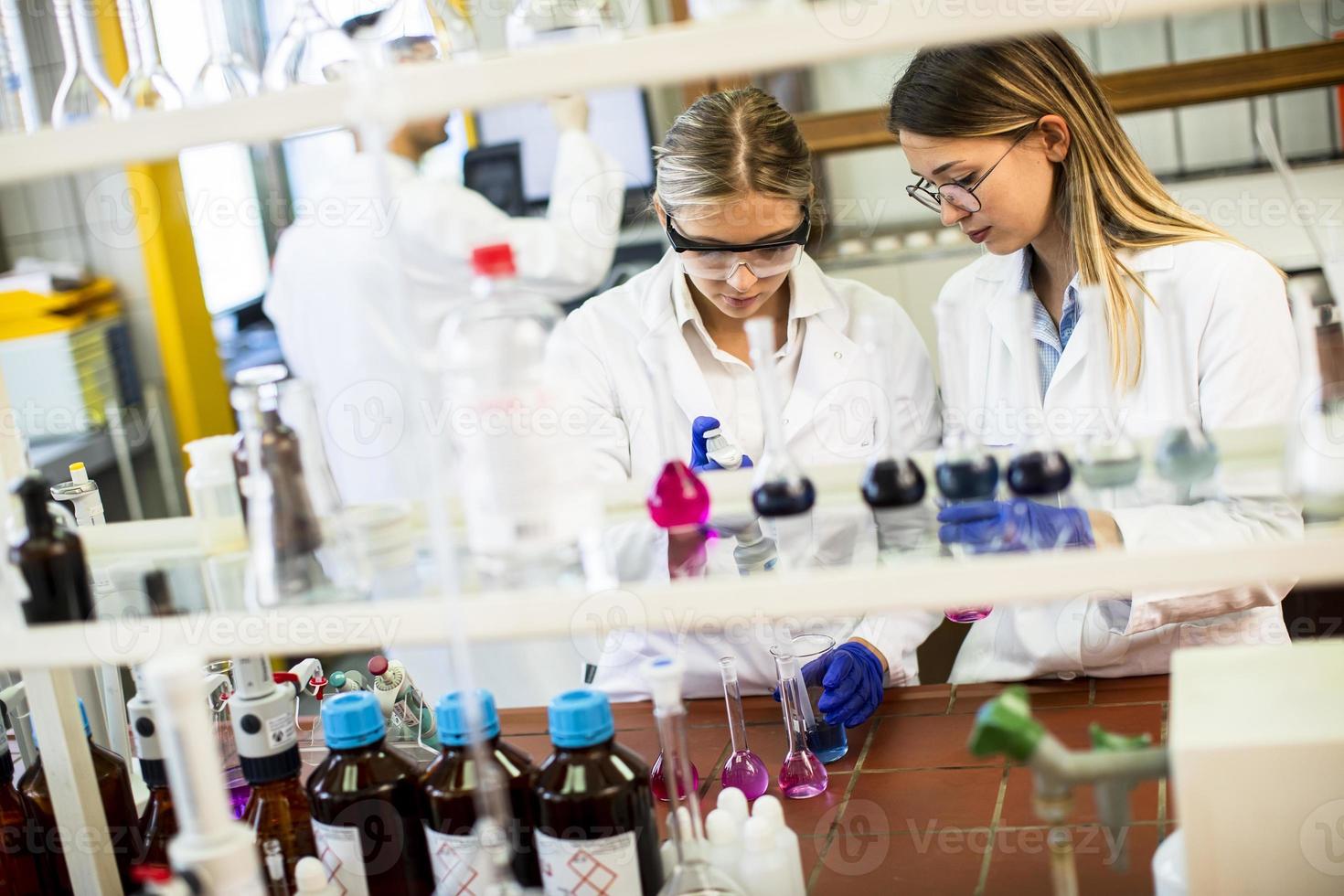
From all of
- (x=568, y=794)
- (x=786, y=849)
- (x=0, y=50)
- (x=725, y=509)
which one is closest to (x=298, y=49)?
(x=0, y=50)

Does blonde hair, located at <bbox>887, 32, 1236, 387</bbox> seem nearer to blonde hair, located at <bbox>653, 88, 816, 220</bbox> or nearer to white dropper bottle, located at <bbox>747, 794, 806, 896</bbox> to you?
blonde hair, located at <bbox>653, 88, 816, 220</bbox>

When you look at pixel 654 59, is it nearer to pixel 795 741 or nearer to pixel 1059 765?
pixel 1059 765

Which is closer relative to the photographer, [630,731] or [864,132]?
[630,731]

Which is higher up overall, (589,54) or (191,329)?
(589,54)

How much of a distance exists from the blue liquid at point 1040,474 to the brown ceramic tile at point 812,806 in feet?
1.51

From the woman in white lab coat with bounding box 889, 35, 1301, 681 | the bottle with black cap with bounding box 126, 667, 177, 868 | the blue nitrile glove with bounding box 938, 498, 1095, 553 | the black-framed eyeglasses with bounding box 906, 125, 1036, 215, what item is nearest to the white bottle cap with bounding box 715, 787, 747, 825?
the blue nitrile glove with bounding box 938, 498, 1095, 553

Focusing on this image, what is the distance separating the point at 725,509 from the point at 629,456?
2.83 ft

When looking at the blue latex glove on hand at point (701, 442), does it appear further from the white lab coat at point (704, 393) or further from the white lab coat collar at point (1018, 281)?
the white lab coat collar at point (1018, 281)

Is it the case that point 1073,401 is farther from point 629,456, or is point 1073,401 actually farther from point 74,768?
point 74,768

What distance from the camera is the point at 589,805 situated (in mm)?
1092

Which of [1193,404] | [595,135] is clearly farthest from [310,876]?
[595,135]

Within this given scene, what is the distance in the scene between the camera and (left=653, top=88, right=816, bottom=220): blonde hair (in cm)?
189

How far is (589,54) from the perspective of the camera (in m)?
0.94

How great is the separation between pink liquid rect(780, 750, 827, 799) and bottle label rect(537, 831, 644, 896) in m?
0.35
